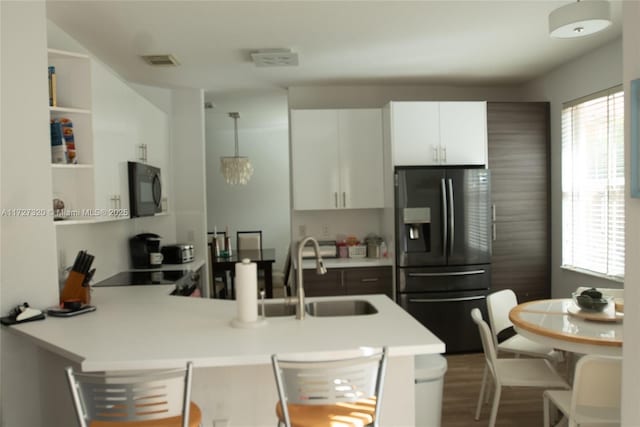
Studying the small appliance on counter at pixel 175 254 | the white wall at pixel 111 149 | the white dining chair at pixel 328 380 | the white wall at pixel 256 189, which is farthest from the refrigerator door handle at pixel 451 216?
the white wall at pixel 256 189

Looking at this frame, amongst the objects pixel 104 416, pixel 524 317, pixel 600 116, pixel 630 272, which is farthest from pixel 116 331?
pixel 600 116

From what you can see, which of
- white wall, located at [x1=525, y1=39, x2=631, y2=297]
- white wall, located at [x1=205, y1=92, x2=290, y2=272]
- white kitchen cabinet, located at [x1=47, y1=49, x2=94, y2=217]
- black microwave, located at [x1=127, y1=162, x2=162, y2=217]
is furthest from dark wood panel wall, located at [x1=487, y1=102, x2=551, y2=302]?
white wall, located at [x1=205, y1=92, x2=290, y2=272]

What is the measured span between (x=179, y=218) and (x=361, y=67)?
2.51 metres

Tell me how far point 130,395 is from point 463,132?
3.82 meters

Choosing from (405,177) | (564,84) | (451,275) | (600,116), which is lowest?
(451,275)

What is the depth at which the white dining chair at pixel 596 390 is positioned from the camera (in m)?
2.05

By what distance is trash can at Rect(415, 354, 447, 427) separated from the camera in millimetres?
2408

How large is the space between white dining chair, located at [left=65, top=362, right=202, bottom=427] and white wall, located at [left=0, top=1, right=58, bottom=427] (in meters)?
0.85

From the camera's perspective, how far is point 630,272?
1308 mm

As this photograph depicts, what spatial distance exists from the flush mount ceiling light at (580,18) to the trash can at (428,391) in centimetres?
194

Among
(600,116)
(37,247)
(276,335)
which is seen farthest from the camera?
(600,116)

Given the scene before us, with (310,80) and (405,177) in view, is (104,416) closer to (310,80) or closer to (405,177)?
(405,177)

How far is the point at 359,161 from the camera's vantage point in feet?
15.5

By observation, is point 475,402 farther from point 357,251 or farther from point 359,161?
point 359,161
